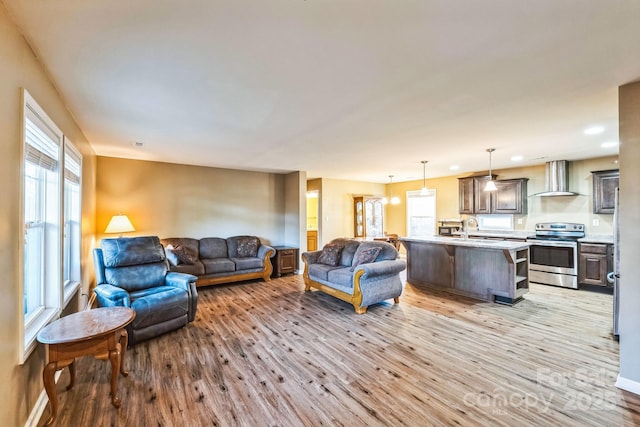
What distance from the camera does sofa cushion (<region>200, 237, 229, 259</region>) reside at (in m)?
5.76

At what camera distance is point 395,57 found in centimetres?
185

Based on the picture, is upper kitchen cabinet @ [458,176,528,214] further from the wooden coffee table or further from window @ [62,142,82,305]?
window @ [62,142,82,305]

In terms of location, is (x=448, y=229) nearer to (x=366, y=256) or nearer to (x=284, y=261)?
(x=366, y=256)

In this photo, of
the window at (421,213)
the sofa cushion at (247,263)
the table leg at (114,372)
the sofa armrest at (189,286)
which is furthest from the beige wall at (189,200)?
the window at (421,213)

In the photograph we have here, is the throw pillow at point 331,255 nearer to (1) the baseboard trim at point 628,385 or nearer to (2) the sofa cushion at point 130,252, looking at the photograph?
(2) the sofa cushion at point 130,252

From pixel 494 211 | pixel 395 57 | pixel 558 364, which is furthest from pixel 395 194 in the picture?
pixel 395 57

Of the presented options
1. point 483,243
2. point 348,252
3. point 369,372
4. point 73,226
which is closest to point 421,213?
point 483,243

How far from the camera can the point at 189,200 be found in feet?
19.5

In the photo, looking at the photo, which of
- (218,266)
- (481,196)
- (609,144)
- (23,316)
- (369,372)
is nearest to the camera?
(23,316)

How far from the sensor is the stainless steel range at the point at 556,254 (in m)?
5.04

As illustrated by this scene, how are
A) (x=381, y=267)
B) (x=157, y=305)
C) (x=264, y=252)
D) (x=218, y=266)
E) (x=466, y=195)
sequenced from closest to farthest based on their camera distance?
(x=157, y=305)
(x=381, y=267)
(x=218, y=266)
(x=264, y=252)
(x=466, y=195)

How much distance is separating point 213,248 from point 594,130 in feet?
21.0

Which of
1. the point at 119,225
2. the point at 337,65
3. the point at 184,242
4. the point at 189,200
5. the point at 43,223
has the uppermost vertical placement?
the point at 337,65

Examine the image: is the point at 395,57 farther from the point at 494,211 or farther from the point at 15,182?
the point at 494,211
